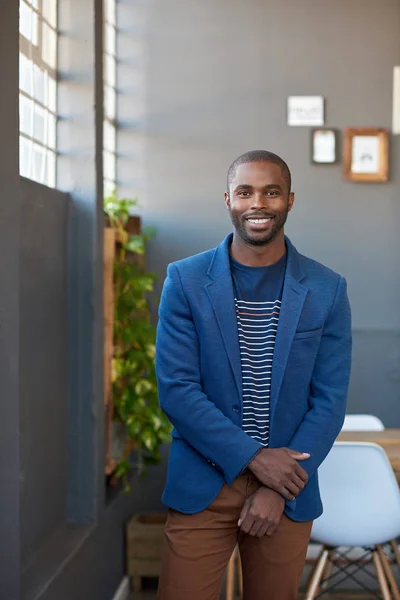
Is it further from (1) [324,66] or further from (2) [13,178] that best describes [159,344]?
(1) [324,66]

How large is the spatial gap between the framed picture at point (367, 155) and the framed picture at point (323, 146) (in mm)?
61

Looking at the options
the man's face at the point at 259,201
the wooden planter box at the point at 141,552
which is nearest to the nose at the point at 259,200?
the man's face at the point at 259,201

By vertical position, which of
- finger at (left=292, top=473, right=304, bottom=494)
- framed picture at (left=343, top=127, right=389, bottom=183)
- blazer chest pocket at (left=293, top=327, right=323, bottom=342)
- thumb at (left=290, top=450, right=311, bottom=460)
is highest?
framed picture at (left=343, top=127, right=389, bottom=183)

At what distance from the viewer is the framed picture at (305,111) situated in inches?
167

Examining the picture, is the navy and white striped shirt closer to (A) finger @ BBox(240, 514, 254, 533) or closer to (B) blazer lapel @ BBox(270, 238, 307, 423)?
(B) blazer lapel @ BBox(270, 238, 307, 423)

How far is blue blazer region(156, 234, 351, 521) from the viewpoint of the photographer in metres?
1.69

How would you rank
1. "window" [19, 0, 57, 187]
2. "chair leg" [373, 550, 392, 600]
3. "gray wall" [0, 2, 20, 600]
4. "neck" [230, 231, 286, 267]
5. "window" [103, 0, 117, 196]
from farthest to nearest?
1. "window" [103, 0, 117, 196]
2. "chair leg" [373, 550, 392, 600]
3. "window" [19, 0, 57, 187]
4. "gray wall" [0, 2, 20, 600]
5. "neck" [230, 231, 286, 267]

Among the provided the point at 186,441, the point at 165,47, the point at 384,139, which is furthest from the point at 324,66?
the point at 186,441

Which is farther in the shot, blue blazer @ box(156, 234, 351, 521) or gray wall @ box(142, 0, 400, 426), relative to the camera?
gray wall @ box(142, 0, 400, 426)

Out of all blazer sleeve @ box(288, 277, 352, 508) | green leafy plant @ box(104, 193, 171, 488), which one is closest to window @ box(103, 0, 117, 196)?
green leafy plant @ box(104, 193, 171, 488)

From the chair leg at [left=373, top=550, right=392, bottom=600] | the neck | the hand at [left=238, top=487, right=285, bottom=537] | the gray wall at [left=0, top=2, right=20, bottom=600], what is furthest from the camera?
the chair leg at [left=373, top=550, right=392, bottom=600]

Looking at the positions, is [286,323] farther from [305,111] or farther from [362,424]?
[305,111]

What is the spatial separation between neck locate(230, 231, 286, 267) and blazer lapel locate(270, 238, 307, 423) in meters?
0.04

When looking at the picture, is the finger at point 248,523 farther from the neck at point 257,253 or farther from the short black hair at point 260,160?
the short black hair at point 260,160
